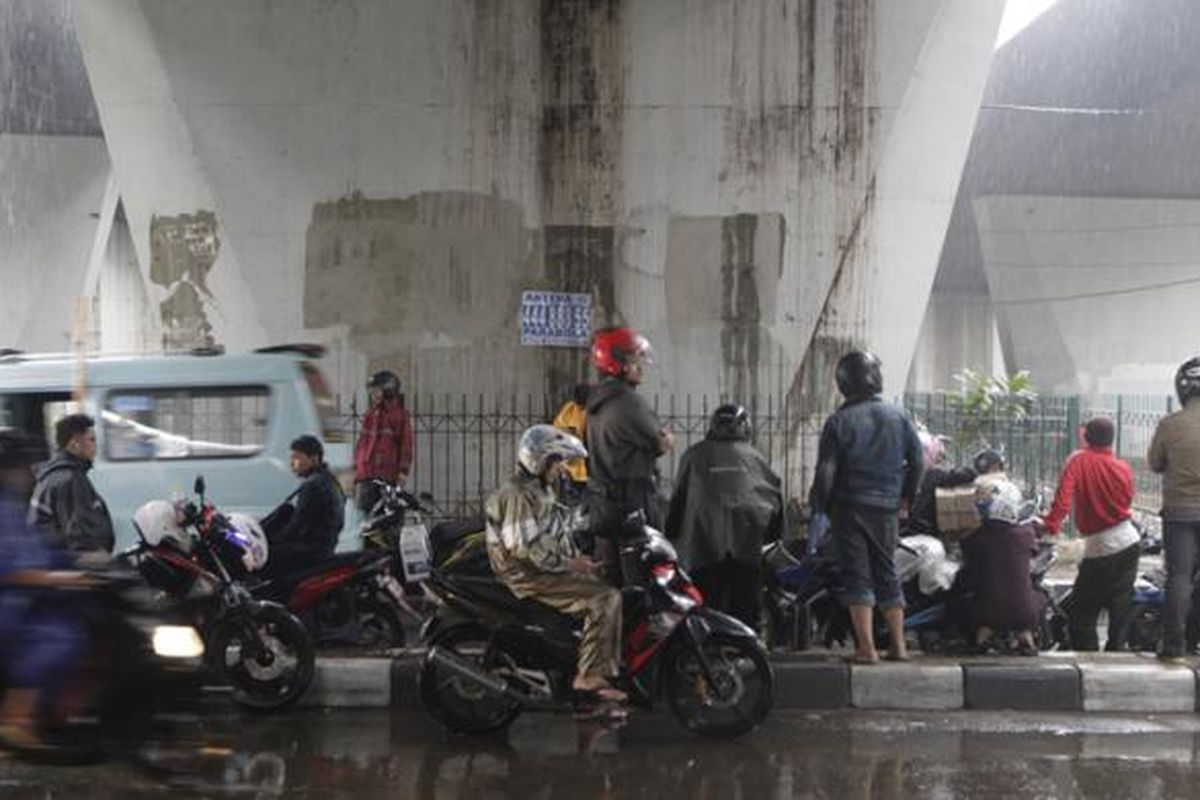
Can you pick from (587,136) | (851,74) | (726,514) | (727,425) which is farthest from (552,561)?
(851,74)

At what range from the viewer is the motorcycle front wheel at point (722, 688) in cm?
573

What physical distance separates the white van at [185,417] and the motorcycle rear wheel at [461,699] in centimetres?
207

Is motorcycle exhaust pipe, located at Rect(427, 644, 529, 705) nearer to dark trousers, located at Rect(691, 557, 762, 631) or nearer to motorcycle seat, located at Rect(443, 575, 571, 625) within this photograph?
motorcycle seat, located at Rect(443, 575, 571, 625)

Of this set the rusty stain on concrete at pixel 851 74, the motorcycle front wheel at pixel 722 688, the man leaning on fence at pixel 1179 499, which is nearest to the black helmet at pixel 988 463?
the man leaning on fence at pixel 1179 499

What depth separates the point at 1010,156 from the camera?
23562mm

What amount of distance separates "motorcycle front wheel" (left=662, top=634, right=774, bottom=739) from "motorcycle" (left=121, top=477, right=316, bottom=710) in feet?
5.81

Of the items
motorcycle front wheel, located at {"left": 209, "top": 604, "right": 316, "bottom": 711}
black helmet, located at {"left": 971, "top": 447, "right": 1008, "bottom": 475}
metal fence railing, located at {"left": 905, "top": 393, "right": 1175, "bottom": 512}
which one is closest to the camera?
motorcycle front wheel, located at {"left": 209, "top": 604, "right": 316, "bottom": 711}

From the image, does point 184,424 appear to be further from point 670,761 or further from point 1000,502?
point 1000,502

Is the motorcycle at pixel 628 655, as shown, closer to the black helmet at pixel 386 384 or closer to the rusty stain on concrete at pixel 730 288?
the black helmet at pixel 386 384

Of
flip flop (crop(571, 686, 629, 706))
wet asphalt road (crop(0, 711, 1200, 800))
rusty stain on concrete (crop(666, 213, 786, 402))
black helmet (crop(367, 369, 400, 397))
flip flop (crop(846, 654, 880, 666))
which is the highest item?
rusty stain on concrete (crop(666, 213, 786, 402))

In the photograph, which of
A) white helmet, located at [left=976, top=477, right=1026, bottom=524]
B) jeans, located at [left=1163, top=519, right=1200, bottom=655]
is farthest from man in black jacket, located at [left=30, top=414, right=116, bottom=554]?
jeans, located at [left=1163, top=519, right=1200, bottom=655]

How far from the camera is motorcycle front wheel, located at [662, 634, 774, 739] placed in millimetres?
5734

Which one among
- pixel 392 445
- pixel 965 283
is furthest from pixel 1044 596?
pixel 965 283

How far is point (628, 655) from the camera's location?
5.70 metres
